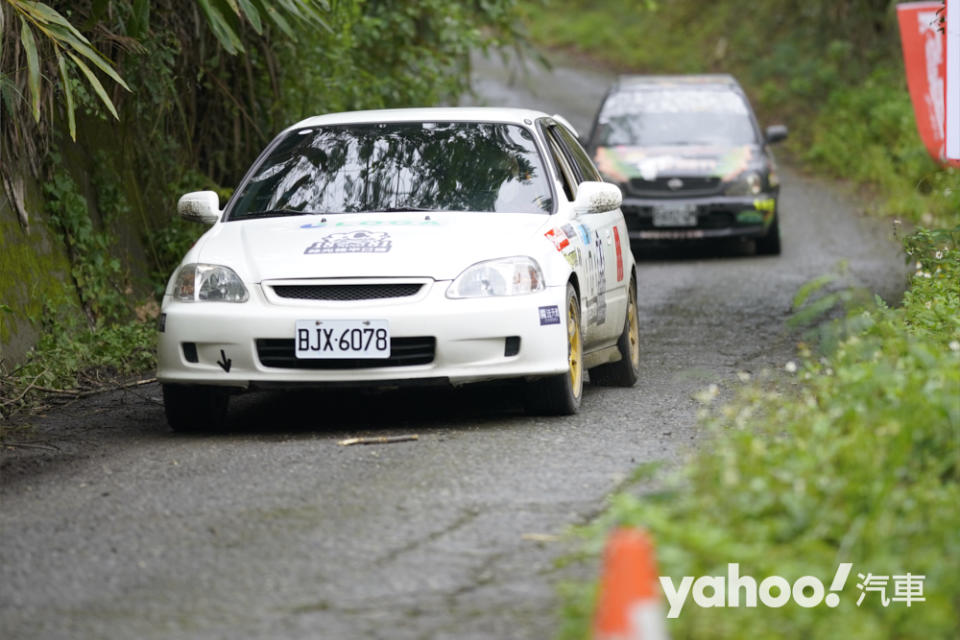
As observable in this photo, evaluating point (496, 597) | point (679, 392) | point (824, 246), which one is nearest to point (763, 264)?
point (824, 246)

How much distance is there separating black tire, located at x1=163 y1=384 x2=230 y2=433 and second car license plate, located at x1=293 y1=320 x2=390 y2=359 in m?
0.78

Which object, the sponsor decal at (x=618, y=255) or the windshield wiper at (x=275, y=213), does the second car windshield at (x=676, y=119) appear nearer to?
the sponsor decal at (x=618, y=255)

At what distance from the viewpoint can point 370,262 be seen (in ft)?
23.8

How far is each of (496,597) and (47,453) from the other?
3300 mm

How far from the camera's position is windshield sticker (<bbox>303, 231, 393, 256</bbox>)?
7.38 meters

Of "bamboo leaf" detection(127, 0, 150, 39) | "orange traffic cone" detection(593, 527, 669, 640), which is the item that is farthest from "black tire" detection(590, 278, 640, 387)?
"orange traffic cone" detection(593, 527, 669, 640)

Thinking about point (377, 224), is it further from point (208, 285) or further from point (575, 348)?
point (575, 348)

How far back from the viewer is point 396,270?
721cm

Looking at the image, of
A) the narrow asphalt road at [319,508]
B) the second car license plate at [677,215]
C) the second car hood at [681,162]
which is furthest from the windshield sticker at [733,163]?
the narrow asphalt road at [319,508]

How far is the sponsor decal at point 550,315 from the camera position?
7.28 m

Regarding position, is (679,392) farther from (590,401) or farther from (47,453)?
(47,453)

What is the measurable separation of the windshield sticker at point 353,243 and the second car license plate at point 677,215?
883 centimetres

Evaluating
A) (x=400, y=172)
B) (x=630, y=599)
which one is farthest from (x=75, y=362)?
(x=630, y=599)

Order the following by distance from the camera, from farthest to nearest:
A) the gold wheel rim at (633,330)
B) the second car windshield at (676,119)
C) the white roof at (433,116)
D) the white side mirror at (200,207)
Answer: the second car windshield at (676,119) < the gold wheel rim at (633,330) < the white roof at (433,116) < the white side mirror at (200,207)
